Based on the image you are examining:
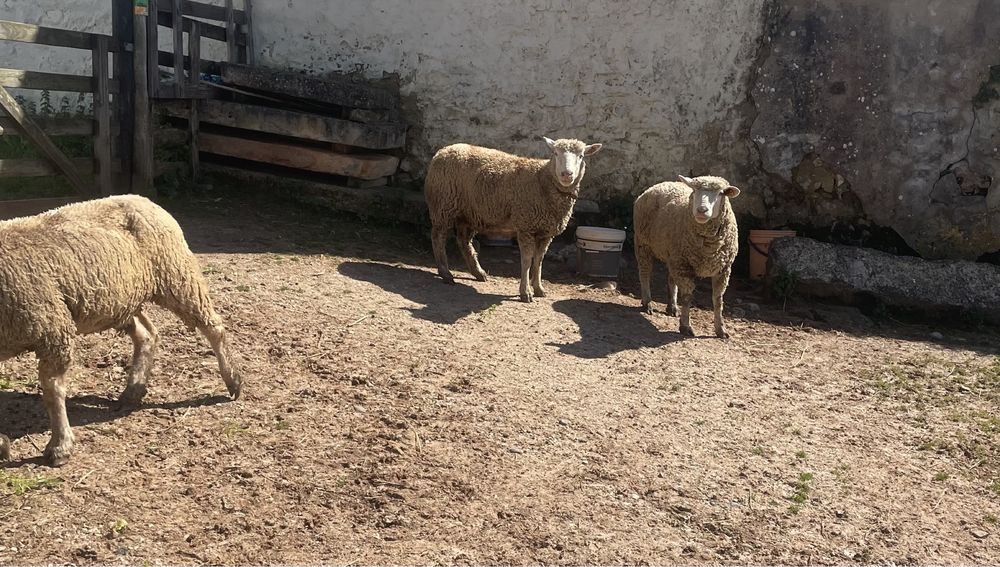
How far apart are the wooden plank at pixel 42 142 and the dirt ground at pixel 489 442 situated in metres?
1.35

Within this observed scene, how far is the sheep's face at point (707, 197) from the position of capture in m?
6.79

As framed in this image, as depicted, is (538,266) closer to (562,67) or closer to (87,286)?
(562,67)

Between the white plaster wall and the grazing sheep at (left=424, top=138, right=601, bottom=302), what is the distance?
1.74 meters

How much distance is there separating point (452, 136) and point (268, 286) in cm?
374

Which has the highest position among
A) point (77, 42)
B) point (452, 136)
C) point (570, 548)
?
point (77, 42)

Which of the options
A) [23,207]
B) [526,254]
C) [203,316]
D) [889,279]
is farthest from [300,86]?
[889,279]

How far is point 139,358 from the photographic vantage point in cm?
485

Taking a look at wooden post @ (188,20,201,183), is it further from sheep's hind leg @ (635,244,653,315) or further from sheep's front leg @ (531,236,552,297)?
sheep's hind leg @ (635,244,653,315)

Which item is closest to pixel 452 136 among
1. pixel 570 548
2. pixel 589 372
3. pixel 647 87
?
pixel 647 87

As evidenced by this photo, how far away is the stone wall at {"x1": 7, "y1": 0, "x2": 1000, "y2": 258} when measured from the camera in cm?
920

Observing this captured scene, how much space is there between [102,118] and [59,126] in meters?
0.42

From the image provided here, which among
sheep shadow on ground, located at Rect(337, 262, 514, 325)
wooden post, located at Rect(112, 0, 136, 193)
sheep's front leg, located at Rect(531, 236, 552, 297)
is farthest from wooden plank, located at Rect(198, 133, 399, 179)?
sheep's front leg, located at Rect(531, 236, 552, 297)

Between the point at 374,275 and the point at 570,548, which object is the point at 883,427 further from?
the point at 374,275

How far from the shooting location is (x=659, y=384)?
5.95m
